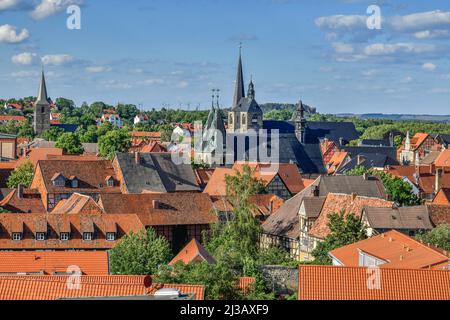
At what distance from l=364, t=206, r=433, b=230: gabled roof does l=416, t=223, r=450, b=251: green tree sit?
86.5 inches

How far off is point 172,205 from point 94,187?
38.3 feet

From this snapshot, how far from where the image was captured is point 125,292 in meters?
18.7

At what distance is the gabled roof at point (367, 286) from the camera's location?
2219 centimetres

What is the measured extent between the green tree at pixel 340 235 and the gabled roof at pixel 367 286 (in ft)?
45.5

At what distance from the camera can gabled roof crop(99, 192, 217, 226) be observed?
47062 millimetres

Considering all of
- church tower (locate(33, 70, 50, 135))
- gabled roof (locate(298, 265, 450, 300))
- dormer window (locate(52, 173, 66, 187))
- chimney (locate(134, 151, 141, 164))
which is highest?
church tower (locate(33, 70, 50, 135))

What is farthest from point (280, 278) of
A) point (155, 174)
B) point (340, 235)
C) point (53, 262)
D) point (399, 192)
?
point (155, 174)

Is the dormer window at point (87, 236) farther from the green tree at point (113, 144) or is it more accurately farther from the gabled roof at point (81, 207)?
the green tree at point (113, 144)

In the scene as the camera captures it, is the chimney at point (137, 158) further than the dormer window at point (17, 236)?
Yes

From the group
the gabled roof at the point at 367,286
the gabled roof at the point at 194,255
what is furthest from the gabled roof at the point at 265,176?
the gabled roof at the point at 367,286

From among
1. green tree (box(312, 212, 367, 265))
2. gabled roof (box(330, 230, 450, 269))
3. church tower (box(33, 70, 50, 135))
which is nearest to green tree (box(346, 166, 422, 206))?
green tree (box(312, 212, 367, 265))

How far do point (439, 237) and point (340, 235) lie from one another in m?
4.41

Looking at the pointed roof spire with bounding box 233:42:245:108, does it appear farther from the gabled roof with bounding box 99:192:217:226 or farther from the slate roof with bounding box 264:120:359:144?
the gabled roof with bounding box 99:192:217:226

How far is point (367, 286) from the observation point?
22562 millimetres
